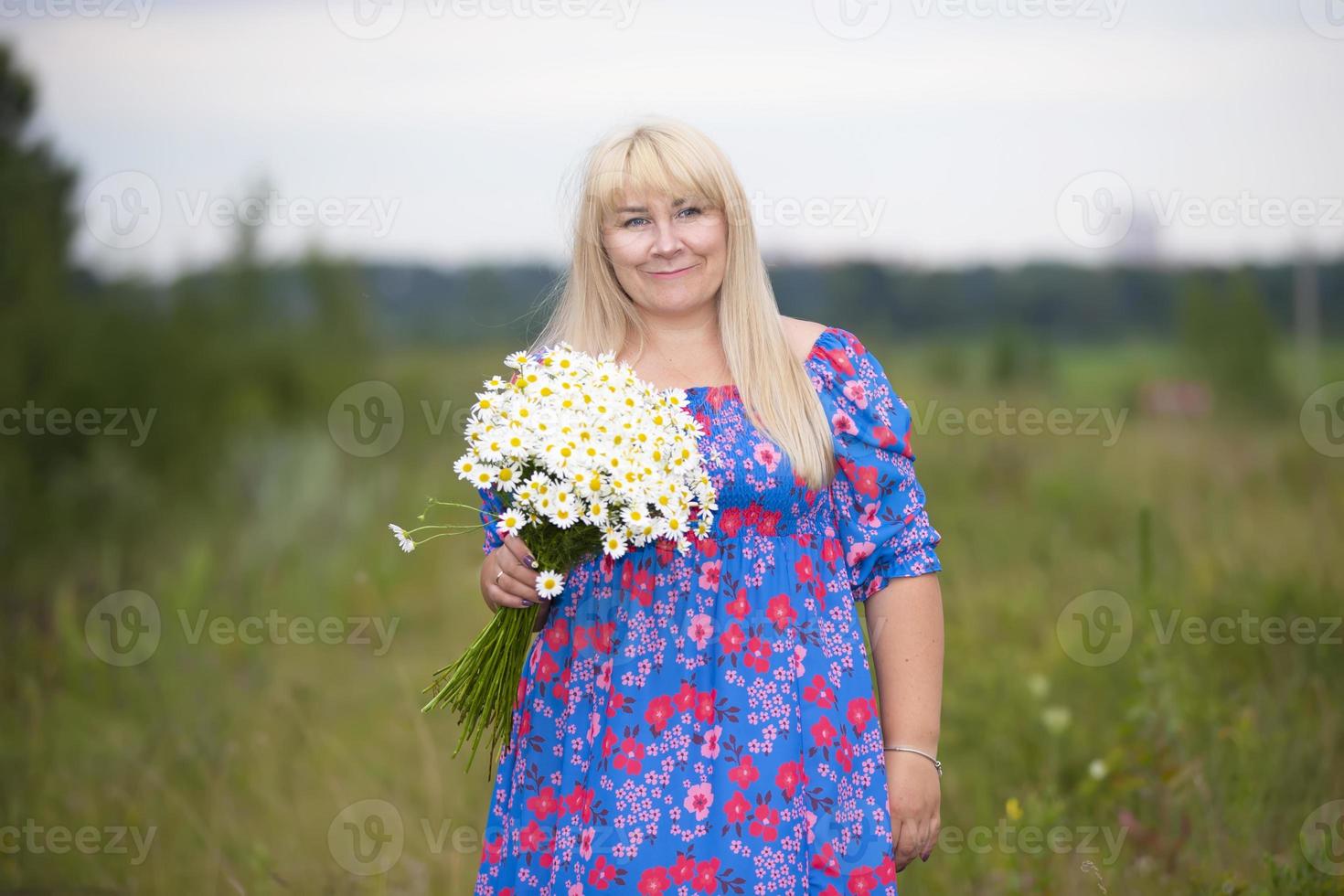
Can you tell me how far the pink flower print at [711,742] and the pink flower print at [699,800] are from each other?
0.07 m

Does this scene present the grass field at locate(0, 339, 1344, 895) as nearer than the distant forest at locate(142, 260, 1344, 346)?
Yes

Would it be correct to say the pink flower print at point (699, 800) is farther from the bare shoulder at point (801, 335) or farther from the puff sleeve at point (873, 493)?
the bare shoulder at point (801, 335)

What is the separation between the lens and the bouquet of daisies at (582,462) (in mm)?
2422

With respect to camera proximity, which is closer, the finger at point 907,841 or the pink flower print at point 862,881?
the pink flower print at point 862,881

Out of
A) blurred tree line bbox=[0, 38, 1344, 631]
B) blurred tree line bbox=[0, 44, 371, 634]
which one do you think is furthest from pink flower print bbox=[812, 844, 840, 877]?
blurred tree line bbox=[0, 44, 371, 634]

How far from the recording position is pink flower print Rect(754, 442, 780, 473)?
2.66 metres

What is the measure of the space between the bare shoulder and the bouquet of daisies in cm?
42

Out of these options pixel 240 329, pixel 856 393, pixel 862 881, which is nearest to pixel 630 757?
pixel 862 881

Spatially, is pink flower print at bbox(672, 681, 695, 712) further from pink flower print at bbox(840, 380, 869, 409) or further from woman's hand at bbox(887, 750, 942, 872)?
pink flower print at bbox(840, 380, 869, 409)

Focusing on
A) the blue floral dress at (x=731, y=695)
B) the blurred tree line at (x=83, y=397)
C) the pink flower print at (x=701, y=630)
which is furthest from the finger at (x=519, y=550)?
the blurred tree line at (x=83, y=397)

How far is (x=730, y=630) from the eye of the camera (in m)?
2.64

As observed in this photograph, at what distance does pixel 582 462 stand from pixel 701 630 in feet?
1.65

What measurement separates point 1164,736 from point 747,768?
2.32m

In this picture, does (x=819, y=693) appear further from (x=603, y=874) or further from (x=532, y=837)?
(x=532, y=837)
